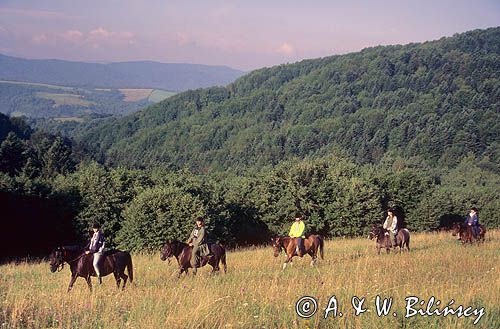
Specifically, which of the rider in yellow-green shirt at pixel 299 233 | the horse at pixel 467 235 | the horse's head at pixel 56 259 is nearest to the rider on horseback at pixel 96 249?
the horse's head at pixel 56 259

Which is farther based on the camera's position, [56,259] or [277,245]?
[277,245]

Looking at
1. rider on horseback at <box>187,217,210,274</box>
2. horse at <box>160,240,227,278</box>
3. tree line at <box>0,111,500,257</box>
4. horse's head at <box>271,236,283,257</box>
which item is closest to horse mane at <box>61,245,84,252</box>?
horse at <box>160,240,227,278</box>

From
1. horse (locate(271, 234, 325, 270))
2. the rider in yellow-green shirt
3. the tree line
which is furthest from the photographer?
the tree line

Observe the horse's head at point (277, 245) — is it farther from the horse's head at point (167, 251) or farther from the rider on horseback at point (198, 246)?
the horse's head at point (167, 251)

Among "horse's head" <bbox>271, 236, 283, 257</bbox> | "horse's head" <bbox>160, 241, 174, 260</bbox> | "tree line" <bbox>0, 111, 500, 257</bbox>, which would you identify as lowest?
"tree line" <bbox>0, 111, 500, 257</bbox>

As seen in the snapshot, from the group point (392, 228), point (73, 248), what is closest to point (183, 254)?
point (73, 248)

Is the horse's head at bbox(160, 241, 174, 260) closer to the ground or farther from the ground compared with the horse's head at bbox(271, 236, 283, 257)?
farther from the ground

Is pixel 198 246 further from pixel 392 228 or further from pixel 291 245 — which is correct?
pixel 392 228

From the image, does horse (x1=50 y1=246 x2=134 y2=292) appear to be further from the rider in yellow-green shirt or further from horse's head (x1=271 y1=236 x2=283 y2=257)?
the rider in yellow-green shirt

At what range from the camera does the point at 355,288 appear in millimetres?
9789

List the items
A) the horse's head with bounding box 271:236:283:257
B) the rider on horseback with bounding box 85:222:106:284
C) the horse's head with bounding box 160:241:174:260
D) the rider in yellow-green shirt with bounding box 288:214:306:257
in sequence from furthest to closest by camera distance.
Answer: the horse's head with bounding box 271:236:283:257
the rider in yellow-green shirt with bounding box 288:214:306:257
the horse's head with bounding box 160:241:174:260
the rider on horseback with bounding box 85:222:106:284

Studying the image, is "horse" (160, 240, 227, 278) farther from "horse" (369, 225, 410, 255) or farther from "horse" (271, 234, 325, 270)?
"horse" (369, 225, 410, 255)

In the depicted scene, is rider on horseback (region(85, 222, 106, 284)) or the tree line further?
the tree line

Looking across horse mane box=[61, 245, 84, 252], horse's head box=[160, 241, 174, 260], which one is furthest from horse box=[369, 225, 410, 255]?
horse mane box=[61, 245, 84, 252]
